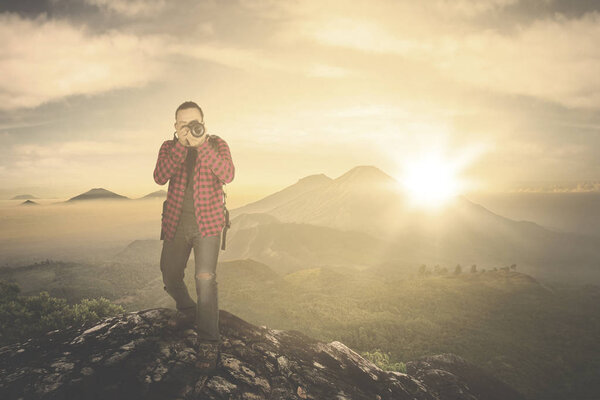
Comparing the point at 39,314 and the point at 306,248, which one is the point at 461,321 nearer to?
the point at 39,314

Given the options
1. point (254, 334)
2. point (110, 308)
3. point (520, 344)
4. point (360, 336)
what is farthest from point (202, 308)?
point (520, 344)

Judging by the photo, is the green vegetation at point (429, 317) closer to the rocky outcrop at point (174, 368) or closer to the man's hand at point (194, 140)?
the rocky outcrop at point (174, 368)

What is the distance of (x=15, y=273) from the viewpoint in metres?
86.2

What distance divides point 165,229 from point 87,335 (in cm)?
205

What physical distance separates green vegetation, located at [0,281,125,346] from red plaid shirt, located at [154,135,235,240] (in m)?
4.71

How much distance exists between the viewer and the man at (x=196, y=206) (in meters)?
4.48

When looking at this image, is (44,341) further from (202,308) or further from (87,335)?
(202,308)

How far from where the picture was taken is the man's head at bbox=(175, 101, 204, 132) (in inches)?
178

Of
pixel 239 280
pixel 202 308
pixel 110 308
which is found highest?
pixel 202 308

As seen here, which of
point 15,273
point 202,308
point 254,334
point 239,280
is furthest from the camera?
point 15,273

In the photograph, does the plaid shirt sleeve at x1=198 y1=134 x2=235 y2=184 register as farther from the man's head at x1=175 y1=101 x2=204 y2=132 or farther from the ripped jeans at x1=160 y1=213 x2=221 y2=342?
the ripped jeans at x1=160 y1=213 x2=221 y2=342

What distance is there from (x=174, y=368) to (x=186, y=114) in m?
3.99

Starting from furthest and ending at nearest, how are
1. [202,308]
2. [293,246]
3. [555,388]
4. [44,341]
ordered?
[293,246]
[555,388]
[202,308]
[44,341]

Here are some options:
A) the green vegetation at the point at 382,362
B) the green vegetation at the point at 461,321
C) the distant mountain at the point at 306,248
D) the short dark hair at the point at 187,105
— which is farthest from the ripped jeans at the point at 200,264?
the distant mountain at the point at 306,248
